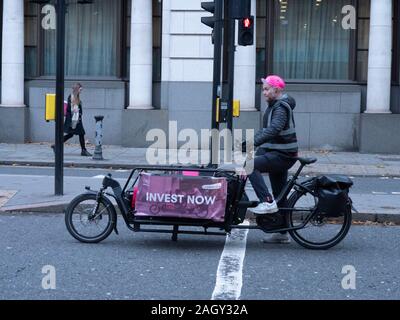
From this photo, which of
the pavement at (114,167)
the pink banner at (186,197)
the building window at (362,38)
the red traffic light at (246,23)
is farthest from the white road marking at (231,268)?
the building window at (362,38)

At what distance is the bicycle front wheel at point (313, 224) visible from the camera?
361 inches

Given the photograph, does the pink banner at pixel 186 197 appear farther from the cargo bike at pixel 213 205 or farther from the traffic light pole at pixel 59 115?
the traffic light pole at pixel 59 115

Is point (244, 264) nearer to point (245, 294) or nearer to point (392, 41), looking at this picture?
point (245, 294)

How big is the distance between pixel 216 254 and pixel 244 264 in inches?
21.6

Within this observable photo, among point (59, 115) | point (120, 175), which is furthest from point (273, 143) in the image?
point (120, 175)

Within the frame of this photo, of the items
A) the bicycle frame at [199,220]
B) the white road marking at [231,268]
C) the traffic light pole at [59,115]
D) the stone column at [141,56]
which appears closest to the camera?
the white road marking at [231,268]

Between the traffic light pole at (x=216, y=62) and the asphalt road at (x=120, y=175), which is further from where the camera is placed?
the traffic light pole at (x=216, y=62)

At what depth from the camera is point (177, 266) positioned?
8.37 metres

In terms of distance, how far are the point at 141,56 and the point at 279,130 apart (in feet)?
44.6

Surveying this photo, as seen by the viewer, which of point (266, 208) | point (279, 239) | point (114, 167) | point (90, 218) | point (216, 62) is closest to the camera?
point (266, 208)

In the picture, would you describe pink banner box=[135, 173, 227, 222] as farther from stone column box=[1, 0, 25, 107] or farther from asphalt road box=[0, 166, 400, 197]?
stone column box=[1, 0, 25, 107]

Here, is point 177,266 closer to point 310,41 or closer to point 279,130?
point 279,130
